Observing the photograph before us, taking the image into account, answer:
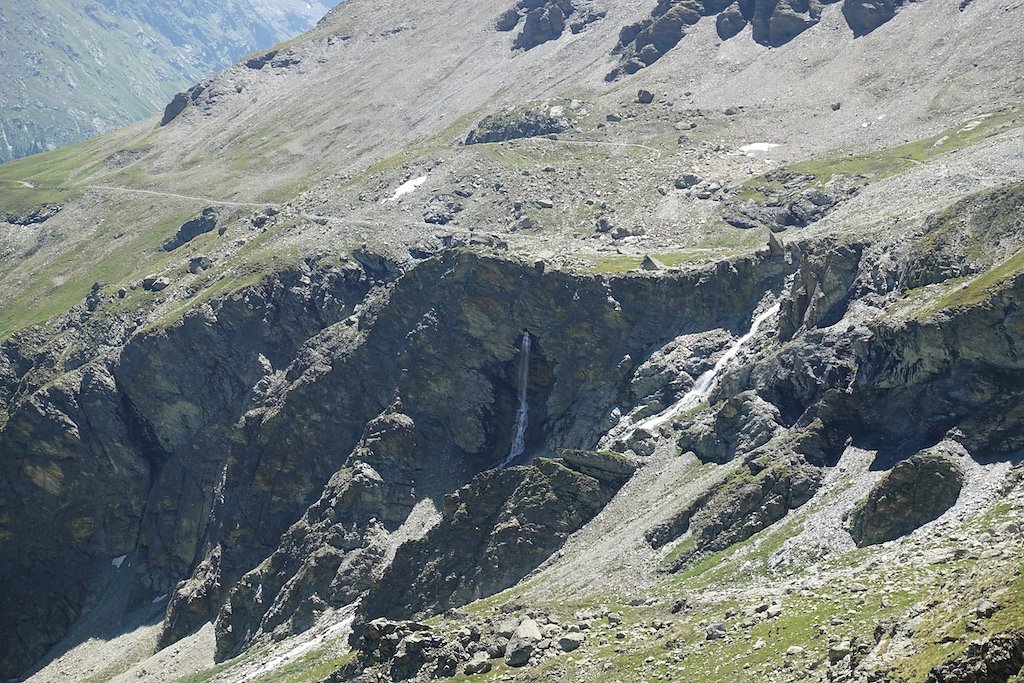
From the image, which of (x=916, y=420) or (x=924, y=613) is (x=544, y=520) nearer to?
(x=916, y=420)

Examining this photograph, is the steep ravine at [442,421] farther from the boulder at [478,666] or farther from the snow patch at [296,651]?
the boulder at [478,666]

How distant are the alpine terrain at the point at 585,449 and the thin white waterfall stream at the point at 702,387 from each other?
0.56 meters

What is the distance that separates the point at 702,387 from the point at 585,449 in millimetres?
13988

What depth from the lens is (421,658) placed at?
250ft

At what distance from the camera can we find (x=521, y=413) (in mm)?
148750

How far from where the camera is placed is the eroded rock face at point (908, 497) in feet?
252

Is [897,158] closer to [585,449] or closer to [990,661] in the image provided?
[585,449]

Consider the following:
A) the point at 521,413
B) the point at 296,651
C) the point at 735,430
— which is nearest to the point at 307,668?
the point at 296,651

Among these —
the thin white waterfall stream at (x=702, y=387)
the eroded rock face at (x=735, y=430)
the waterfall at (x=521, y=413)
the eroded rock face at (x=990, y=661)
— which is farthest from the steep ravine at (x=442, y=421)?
the eroded rock face at (x=990, y=661)

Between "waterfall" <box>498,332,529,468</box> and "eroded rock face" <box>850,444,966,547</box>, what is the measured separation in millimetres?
66447

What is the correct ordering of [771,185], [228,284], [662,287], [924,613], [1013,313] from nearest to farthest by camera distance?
[924,613] < [1013,313] < [662,287] < [771,185] < [228,284]

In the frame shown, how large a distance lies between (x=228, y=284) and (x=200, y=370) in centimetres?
1591

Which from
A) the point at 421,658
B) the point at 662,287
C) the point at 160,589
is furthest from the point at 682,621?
the point at 160,589

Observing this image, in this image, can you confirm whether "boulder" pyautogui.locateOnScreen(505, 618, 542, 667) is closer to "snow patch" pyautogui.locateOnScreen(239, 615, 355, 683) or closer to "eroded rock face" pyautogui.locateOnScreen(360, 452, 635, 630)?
"eroded rock face" pyautogui.locateOnScreen(360, 452, 635, 630)
